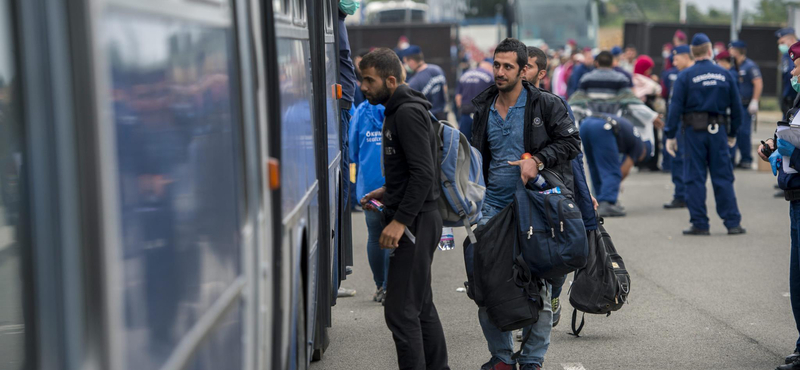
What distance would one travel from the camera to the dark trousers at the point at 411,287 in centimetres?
431

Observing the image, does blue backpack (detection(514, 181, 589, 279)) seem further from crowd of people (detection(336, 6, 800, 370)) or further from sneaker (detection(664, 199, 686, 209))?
sneaker (detection(664, 199, 686, 209))

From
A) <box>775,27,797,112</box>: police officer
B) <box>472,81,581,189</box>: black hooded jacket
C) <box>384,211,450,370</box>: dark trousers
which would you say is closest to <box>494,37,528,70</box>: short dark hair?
<box>472,81,581,189</box>: black hooded jacket

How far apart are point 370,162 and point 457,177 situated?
1.80m

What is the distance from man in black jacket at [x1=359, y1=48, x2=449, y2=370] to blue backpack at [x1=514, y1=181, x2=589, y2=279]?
0.47 meters

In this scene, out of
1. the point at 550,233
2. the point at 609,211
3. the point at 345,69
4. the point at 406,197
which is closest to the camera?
the point at 406,197

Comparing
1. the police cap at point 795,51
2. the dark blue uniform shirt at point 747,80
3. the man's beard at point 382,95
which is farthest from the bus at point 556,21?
the man's beard at point 382,95

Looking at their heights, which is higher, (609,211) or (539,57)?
(539,57)

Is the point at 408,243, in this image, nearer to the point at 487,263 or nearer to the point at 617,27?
the point at 487,263

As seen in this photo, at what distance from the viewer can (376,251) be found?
6344 mm

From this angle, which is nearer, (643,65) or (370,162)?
(370,162)

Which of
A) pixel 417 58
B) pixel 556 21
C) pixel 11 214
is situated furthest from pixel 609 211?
pixel 556 21

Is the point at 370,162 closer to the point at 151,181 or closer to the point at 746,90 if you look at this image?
the point at 151,181

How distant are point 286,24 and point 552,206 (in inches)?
71.7

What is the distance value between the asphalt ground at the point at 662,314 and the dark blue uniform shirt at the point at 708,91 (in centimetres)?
129
